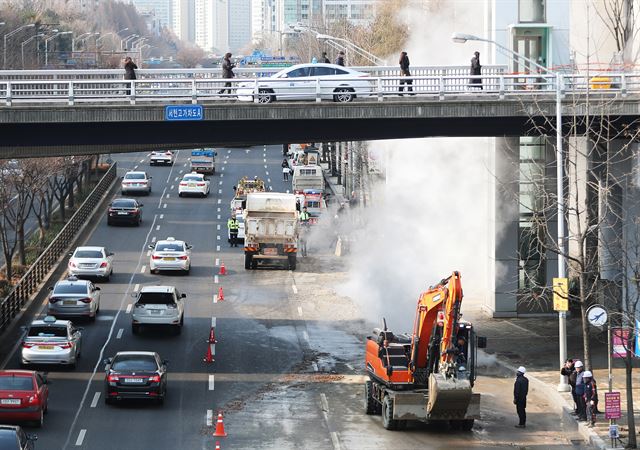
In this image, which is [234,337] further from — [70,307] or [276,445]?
[276,445]

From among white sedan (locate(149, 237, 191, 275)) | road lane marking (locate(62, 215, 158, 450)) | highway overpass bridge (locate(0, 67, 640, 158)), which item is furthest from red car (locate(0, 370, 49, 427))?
white sedan (locate(149, 237, 191, 275))

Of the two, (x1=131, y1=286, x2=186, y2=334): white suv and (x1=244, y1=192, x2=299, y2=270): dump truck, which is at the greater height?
(x1=244, y1=192, x2=299, y2=270): dump truck

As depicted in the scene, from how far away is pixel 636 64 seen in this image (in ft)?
141

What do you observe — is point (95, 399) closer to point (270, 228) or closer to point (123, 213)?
point (270, 228)

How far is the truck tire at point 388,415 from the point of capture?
30516mm

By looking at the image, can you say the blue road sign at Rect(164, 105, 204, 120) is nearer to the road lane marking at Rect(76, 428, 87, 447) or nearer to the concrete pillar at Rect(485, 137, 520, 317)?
the road lane marking at Rect(76, 428, 87, 447)

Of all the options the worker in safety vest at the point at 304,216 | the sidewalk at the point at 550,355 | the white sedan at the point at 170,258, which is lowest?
the sidewalk at the point at 550,355

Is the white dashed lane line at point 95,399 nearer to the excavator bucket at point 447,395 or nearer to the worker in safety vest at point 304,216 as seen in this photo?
the excavator bucket at point 447,395

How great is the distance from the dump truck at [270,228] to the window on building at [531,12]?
14.0 m

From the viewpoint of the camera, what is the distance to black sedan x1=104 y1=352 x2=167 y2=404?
32781 mm

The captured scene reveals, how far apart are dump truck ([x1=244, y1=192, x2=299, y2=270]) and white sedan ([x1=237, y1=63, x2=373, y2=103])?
42.3 ft

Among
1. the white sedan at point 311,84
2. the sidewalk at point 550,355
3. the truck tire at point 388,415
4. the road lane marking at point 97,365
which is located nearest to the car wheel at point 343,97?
the white sedan at point 311,84

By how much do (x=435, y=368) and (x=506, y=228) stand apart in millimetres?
18130

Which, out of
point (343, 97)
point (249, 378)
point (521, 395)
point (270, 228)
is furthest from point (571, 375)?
point (270, 228)
